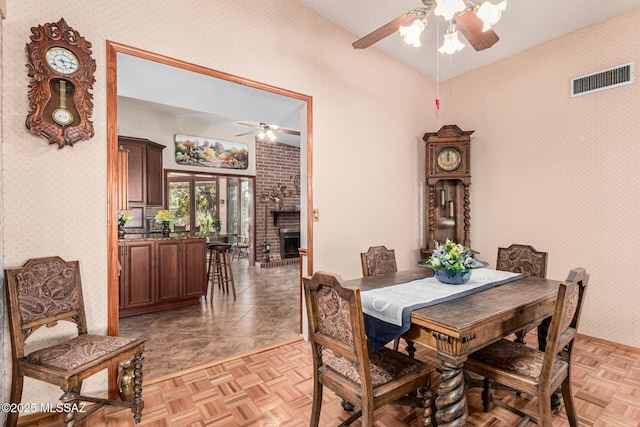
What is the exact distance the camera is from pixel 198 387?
7.42 feet

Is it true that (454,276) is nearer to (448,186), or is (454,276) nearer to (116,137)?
(448,186)

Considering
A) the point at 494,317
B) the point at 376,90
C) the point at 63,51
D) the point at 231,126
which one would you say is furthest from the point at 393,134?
the point at 231,126

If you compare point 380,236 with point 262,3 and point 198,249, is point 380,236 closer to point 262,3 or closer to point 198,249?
point 198,249

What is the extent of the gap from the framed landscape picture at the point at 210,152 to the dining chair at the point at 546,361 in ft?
19.4

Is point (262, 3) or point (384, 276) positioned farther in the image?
point (262, 3)

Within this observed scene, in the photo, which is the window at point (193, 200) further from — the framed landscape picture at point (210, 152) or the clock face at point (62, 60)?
the clock face at point (62, 60)

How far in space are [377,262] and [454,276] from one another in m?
0.77

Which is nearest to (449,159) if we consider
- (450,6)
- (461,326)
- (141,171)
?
(450,6)

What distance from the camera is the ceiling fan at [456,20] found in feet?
5.55

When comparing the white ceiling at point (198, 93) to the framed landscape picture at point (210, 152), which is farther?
the framed landscape picture at point (210, 152)

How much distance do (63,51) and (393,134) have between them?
324cm

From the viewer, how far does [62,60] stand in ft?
6.33

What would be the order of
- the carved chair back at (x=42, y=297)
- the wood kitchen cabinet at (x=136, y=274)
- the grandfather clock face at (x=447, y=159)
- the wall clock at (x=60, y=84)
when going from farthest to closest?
the grandfather clock face at (x=447, y=159) < the wood kitchen cabinet at (x=136, y=274) < the wall clock at (x=60, y=84) < the carved chair back at (x=42, y=297)

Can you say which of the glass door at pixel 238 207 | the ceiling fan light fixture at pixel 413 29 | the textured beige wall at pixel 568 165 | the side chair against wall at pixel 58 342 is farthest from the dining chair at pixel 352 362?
the glass door at pixel 238 207
